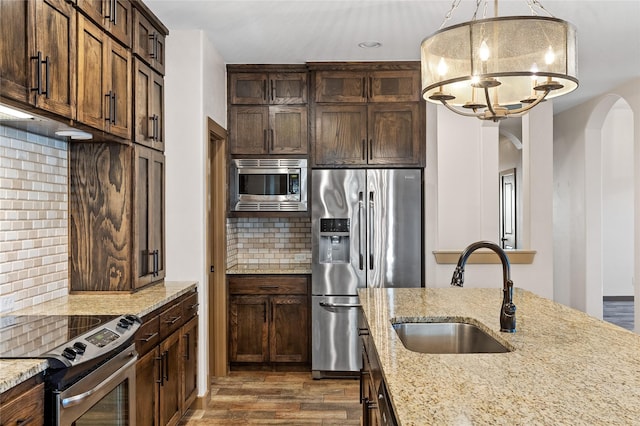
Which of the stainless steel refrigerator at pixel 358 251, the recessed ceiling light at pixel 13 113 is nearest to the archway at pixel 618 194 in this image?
the stainless steel refrigerator at pixel 358 251

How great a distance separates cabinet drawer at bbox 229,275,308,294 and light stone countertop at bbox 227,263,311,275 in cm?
5

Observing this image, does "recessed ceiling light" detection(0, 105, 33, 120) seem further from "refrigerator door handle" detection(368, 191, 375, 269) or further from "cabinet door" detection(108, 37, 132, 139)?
"refrigerator door handle" detection(368, 191, 375, 269)

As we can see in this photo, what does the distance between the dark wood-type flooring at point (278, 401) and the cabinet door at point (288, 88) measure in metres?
2.46

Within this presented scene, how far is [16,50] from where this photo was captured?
2.08m

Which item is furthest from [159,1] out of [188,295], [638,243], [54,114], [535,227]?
[638,243]

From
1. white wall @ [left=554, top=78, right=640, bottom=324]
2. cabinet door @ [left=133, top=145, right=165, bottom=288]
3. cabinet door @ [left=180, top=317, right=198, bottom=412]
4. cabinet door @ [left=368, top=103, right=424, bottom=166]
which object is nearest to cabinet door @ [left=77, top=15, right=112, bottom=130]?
cabinet door @ [left=133, top=145, right=165, bottom=288]

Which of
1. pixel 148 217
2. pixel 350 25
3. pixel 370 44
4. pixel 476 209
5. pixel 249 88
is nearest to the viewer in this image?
pixel 148 217

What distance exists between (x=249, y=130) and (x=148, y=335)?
2.51 m

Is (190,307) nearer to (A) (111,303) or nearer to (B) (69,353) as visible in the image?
(A) (111,303)

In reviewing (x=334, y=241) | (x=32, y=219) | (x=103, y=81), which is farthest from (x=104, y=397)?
(x=334, y=241)

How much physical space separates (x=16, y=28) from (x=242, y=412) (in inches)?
112

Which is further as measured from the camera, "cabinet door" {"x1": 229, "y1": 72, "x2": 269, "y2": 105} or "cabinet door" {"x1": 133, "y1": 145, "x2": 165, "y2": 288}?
"cabinet door" {"x1": 229, "y1": 72, "x2": 269, "y2": 105}

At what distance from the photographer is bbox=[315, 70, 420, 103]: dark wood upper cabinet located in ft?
15.7

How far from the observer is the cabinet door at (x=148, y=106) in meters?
3.30
